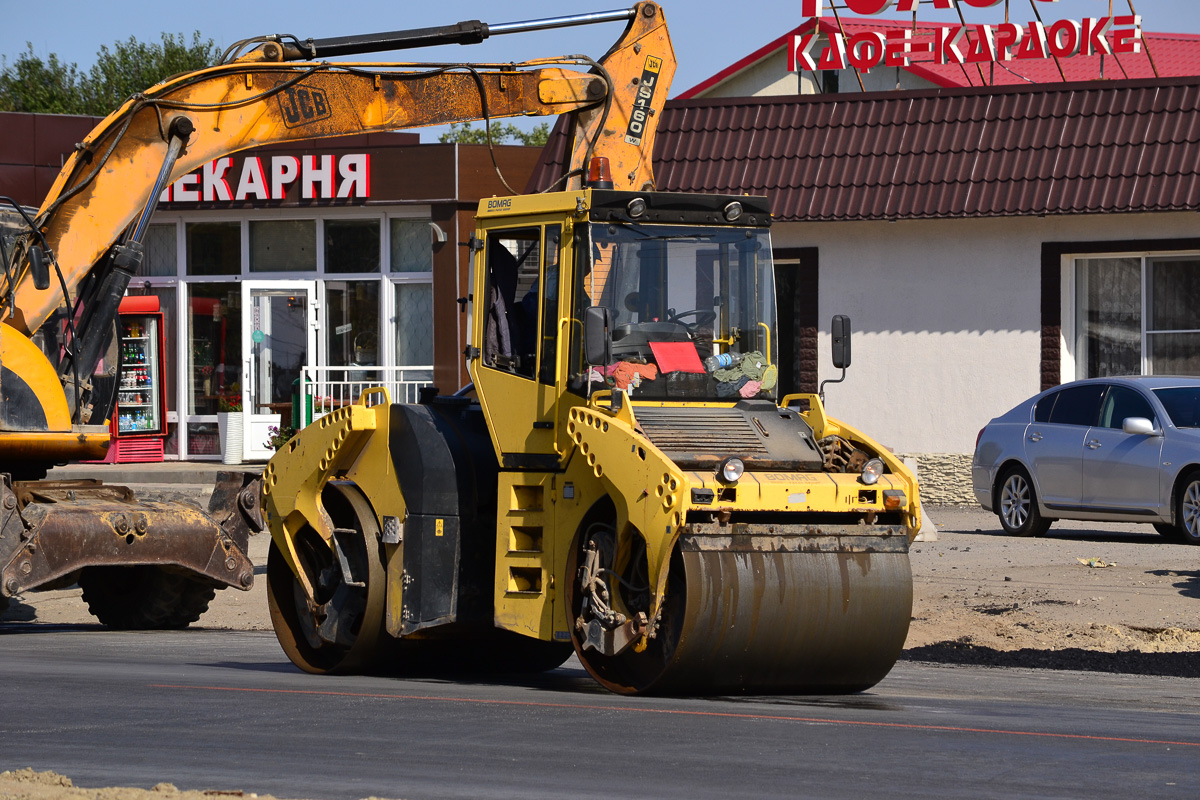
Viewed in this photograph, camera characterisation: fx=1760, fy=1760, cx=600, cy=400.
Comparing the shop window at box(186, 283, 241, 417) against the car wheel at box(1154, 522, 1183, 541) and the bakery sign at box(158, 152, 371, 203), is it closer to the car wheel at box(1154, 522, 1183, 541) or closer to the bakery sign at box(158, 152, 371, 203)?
the bakery sign at box(158, 152, 371, 203)

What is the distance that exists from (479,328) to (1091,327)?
14896 mm

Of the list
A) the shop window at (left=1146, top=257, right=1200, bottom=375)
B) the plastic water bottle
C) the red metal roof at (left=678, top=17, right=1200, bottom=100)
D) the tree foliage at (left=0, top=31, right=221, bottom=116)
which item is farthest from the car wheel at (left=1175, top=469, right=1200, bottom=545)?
the tree foliage at (left=0, top=31, right=221, bottom=116)

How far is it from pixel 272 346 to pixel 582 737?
2066 centimetres

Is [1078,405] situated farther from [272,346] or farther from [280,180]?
[272,346]

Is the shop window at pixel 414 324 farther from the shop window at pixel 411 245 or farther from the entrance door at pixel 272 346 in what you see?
the entrance door at pixel 272 346

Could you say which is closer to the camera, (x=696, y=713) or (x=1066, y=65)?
(x=696, y=713)

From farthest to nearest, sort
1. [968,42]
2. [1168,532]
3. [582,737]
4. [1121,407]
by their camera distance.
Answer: [968,42] → [1168,532] → [1121,407] → [582,737]

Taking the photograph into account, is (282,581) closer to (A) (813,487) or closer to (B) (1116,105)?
(A) (813,487)

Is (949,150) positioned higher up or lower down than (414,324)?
higher up

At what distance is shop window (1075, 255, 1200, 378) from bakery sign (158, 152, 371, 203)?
10.9 meters

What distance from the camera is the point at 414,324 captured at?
90.0 feet

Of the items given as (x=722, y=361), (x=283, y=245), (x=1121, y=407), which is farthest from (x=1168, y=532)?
(x=283, y=245)

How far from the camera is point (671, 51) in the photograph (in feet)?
43.9

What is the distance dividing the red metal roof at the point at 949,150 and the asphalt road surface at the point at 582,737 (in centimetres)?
1269
